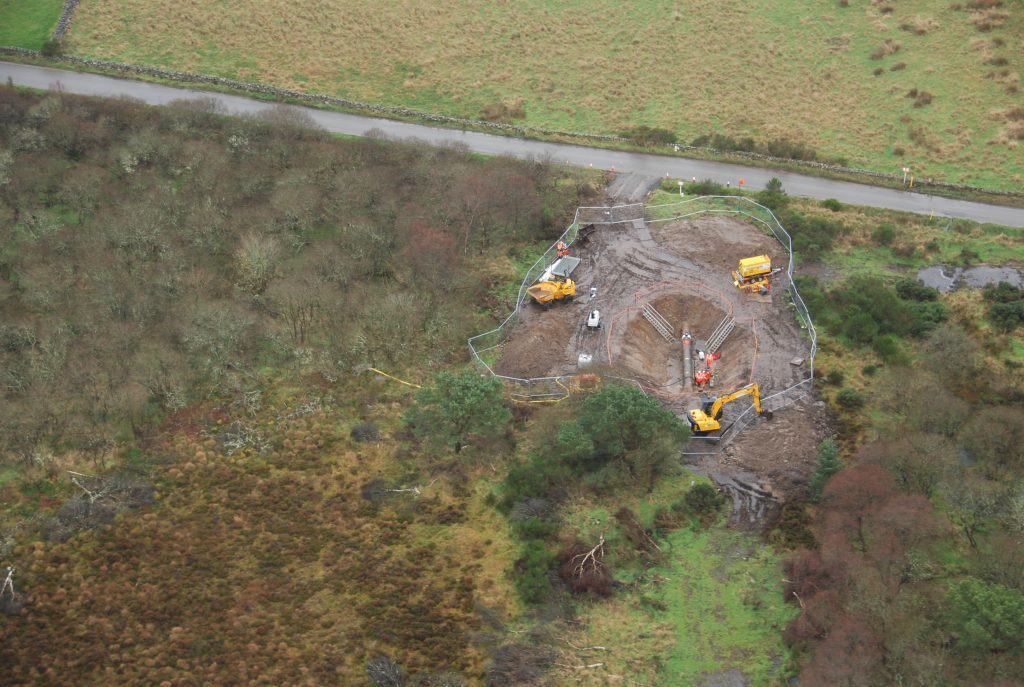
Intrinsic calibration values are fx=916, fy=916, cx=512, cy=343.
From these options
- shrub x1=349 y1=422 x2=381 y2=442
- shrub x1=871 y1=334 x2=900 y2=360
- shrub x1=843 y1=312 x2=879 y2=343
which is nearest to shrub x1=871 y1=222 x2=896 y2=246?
shrub x1=843 y1=312 x2=879 y2=343

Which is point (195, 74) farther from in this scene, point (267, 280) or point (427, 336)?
point (427, 336)

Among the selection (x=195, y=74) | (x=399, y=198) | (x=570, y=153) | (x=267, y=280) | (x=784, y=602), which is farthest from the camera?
(x=195, y=74)

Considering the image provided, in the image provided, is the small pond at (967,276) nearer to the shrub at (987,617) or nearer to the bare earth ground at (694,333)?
the bare earth ground at (694,333)

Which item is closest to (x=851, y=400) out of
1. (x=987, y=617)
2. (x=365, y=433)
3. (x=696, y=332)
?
(x=696, y=332)

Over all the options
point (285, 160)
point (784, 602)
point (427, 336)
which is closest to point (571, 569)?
point (784, 602)

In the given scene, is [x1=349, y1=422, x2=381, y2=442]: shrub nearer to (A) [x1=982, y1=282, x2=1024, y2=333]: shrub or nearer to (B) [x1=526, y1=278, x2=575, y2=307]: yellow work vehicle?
(B) [x1=526, y1=278, x2=575, y2=307]: yellow work vehicle

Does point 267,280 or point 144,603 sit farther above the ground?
point 267,280

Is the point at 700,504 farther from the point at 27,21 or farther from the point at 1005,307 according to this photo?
the point at 27,21

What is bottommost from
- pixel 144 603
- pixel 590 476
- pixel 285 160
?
pixel 144 603
